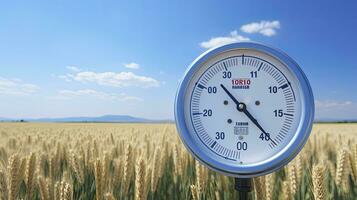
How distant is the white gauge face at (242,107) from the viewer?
4.87 ft

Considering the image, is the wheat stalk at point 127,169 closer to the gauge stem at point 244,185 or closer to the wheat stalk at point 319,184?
the gauge stem at point 244,185

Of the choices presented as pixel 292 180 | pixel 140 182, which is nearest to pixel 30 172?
pixel 140 182

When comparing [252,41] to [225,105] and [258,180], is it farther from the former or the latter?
[258,180]

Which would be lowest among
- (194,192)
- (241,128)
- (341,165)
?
(194,192)

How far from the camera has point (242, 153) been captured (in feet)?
4.88

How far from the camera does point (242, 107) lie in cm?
152

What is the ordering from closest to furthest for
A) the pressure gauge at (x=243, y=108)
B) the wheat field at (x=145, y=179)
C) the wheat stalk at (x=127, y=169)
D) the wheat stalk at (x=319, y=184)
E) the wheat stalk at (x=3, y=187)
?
the pressure gauge at (x=243, y=108) → the wheat stalk at (x=319, y=184) → the wheat field at (x=145, y=179) → the wheat stalk at (x=3, y=187) → the wheat stalk at (x=127, y=169)

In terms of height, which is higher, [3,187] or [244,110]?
[244,110]

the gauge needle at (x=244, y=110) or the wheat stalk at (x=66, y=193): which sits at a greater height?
the gauge needle at (x=244, y=110)

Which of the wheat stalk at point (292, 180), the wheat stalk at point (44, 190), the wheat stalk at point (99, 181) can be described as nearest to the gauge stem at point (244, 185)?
the wheat stalk at point (292, 180)

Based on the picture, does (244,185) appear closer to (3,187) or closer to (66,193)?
(66,193)

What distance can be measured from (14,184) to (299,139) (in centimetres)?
137

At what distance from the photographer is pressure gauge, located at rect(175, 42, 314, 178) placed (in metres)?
1.45

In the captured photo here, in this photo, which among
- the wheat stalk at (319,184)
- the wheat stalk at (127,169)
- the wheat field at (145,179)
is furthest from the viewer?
the wheat stalk at (127,169)
